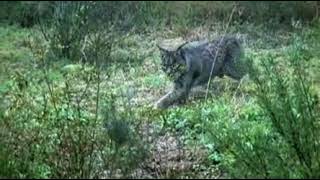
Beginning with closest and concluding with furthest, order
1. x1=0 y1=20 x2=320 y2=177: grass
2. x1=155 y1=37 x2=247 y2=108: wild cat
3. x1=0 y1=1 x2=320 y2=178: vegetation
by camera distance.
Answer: x1=0 y1=1 x2=320 y2=178: vegetation < x1=0 y1=20 x2=320 y2=177: grass < x1=155 y1=37 x2=247 y2=108: wild cat

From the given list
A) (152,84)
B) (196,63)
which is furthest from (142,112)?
(152,84)

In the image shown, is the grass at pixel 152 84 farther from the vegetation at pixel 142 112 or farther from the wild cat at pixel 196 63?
the wild cat at pixel 196 63

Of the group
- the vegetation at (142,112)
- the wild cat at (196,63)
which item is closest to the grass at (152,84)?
the vegetation at (142,112)

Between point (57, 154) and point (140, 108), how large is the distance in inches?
79.6

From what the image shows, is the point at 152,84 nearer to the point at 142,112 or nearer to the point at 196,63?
the point at 196,63

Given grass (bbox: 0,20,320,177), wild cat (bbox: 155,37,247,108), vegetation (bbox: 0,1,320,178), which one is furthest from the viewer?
wild cat (bbox: 155,37,247,108)

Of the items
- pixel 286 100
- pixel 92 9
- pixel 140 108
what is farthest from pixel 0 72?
pixel 286 100

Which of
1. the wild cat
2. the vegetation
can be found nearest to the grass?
the vegetation

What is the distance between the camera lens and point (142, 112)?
609cm

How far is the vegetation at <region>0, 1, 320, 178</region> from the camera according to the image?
4.08 meters

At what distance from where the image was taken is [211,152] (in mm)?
4934

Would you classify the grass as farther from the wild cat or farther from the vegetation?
the wild cat

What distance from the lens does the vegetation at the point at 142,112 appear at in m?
4.08

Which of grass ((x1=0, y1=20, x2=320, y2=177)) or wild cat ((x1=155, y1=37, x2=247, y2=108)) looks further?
wild cat ((x1=155, y1=37, x2=247, y2=108))
